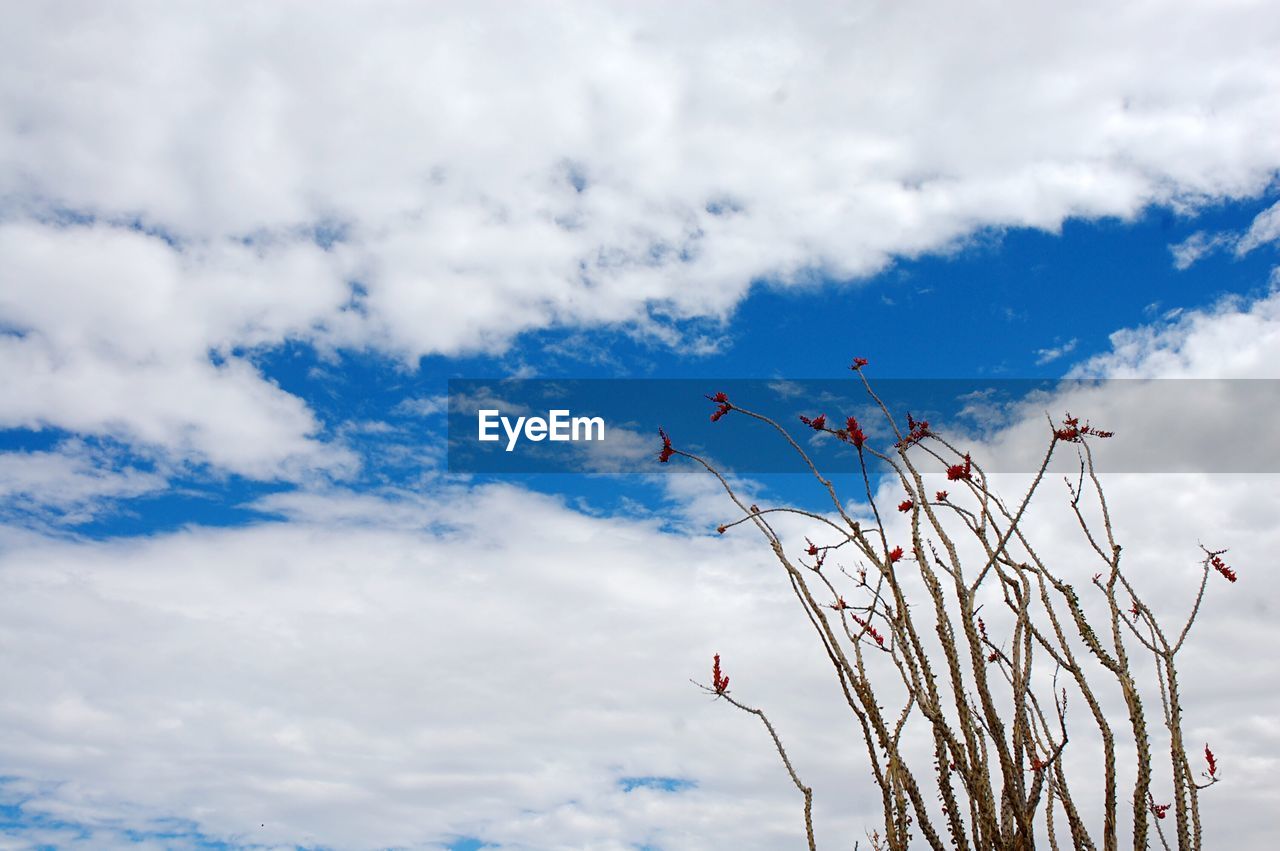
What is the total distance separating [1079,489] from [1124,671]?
5.83 ft

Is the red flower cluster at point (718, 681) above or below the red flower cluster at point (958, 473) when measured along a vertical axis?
below

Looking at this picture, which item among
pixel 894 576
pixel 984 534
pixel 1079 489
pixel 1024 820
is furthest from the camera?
pixel 1079 489

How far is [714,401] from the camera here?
5785mm

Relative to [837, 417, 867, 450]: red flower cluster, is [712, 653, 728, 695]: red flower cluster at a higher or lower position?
lower

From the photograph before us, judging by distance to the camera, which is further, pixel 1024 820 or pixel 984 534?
pixel 984 534

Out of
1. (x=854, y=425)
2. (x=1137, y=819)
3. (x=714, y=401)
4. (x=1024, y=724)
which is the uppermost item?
(x=714, y=401)

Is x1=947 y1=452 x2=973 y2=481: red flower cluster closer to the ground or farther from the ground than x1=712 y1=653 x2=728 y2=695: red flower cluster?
farther from the ground

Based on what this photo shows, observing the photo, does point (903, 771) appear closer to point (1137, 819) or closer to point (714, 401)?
point (1137, 819)

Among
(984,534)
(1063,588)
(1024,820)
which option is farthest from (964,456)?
(1024,820)

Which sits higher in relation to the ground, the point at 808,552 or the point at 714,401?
the point at 714,401

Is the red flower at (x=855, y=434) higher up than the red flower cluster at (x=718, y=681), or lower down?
higher up

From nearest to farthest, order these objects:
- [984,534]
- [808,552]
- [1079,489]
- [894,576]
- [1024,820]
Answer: [1024,820]
[894,576]
[984,534]
[808,552]
[1079,489]

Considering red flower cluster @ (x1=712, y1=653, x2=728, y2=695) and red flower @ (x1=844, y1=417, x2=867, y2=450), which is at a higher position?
red flower @ (x1=844, y1=417, x2=867, y2=450)

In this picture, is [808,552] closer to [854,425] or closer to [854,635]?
[854,635]
